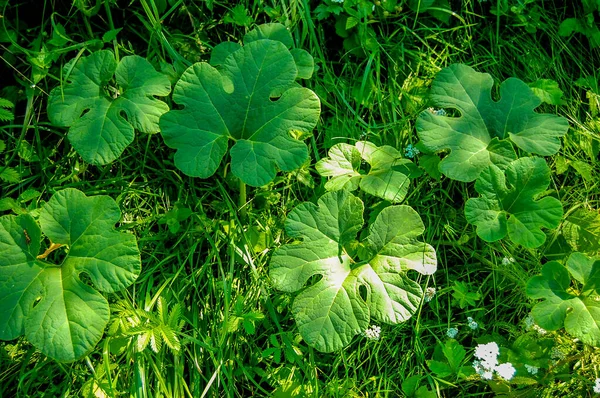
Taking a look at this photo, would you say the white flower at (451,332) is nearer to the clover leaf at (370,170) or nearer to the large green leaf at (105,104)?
the clover leaf at (370,170)

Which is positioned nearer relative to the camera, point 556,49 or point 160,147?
point 160,147

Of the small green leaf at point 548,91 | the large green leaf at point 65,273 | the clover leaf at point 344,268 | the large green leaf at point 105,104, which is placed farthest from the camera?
the small green leaf at point 548,91

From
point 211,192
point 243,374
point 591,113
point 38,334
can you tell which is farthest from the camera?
point 591,113

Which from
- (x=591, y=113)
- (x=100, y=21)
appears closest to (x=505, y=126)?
(x=591, y=113)

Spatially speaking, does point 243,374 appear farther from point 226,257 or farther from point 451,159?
point 451,159

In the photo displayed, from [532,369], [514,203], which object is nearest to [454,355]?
[532,369]

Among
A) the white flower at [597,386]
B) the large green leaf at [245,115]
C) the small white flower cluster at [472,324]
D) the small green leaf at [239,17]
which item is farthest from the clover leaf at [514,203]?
the small green leaf at [239,17]
